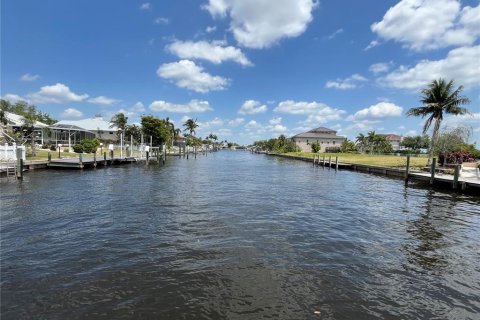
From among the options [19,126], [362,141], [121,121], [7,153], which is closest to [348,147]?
[362,141]

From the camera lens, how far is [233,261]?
9148mm

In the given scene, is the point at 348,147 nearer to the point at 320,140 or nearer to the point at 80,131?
the point at 320,140

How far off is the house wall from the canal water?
112 metres

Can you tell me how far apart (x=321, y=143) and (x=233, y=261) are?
123564 millimetres

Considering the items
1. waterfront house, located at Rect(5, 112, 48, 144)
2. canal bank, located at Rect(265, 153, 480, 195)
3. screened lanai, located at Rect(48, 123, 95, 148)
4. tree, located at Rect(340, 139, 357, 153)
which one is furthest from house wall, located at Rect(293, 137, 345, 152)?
waterfront house, located at Rect(5, 112, 48, 144)

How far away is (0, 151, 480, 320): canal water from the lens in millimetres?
6777

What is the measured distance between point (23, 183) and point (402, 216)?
25.3 metres

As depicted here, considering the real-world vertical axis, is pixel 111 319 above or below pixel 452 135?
below

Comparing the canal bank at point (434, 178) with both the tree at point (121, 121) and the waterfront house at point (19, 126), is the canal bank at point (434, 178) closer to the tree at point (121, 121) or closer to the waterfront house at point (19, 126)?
the waterfront house at point (19, 126)

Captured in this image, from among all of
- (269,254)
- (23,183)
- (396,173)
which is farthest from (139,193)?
(396,173)

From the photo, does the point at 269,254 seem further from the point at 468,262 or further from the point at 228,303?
the point at 468,262

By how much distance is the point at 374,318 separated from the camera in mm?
→ 6473

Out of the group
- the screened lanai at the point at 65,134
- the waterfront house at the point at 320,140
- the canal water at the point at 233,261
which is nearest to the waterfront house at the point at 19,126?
the screened lanai at the point at 65,134

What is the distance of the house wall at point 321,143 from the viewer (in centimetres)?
12738
